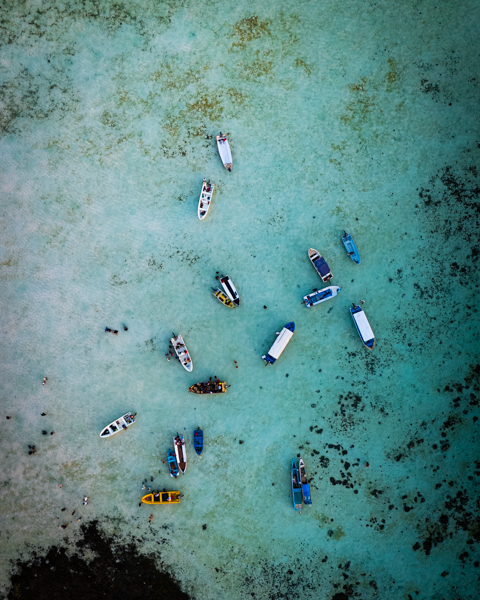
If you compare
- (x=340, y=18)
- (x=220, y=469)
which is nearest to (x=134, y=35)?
(x=340, y=18)

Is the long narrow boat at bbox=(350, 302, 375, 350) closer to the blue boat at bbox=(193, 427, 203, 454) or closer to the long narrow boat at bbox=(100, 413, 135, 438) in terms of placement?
the blue boat at bbox=(193, 427, 203, 454)

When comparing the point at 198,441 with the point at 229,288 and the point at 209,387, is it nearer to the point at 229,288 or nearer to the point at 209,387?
the point at 209,387

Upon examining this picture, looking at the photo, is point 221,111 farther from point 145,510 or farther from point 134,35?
point 145,510

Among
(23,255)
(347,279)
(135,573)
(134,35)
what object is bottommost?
(135,573)

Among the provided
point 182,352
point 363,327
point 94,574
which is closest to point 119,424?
point 182,352

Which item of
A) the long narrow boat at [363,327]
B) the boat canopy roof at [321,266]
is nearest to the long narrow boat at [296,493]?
the long narrow boat at [363,327]

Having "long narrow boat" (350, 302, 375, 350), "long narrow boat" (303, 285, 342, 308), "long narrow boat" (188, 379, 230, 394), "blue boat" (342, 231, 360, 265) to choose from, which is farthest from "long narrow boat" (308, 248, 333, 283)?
"long narrow boat" (188, 379, 230, 394)

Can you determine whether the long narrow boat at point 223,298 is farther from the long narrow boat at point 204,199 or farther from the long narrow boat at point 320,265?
the long narrow boat at point 320,265
